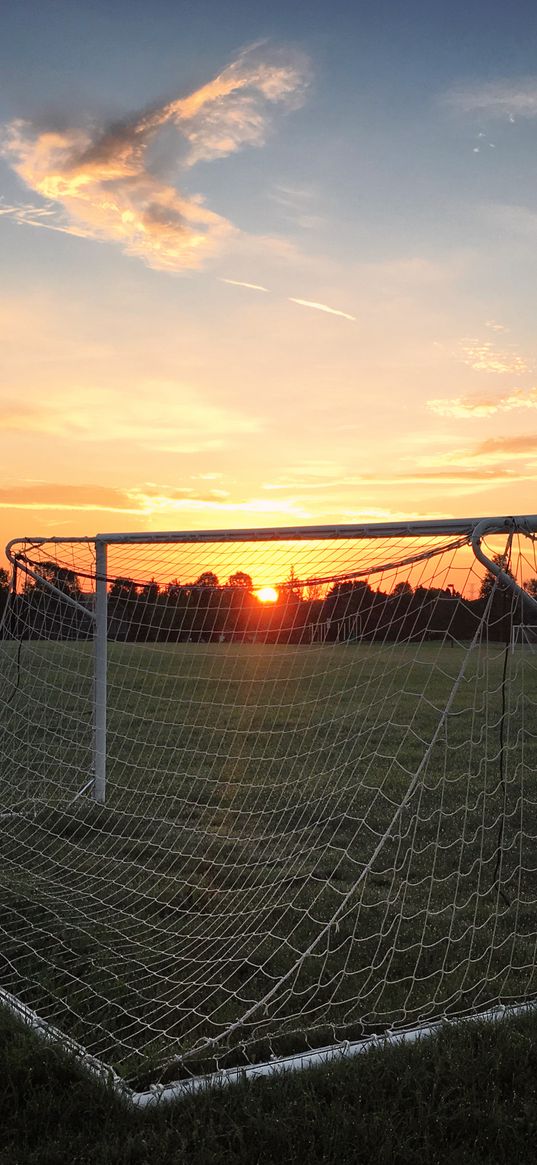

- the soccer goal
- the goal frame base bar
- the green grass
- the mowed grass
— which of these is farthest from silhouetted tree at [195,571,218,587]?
the green grass

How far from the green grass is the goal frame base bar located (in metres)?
0.05

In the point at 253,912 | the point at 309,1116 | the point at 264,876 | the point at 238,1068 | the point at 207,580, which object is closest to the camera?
the point at 309,1116

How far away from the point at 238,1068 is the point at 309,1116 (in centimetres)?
37

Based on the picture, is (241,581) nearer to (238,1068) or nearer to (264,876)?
(264,876)

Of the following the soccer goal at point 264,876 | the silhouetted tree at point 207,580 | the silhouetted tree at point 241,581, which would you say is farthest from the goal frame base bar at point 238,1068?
the silhouetted tree at point 207,580

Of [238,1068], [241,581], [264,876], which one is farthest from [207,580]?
[238,1068]

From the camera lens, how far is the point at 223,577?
24.6 feet

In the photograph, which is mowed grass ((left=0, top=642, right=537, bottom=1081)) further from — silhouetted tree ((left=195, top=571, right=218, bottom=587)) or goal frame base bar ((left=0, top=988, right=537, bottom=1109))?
silhouetted tree ((left=195, top=571, right=218, bottom=587))

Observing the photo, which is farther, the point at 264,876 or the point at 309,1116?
the point at 264,876

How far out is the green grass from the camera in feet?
10.2

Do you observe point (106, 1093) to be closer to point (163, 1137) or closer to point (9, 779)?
point (163, 1137)

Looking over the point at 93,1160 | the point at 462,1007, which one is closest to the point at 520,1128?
the point at 462,1007

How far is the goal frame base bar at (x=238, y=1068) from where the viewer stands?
3432 millimetres

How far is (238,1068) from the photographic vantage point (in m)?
3.58
